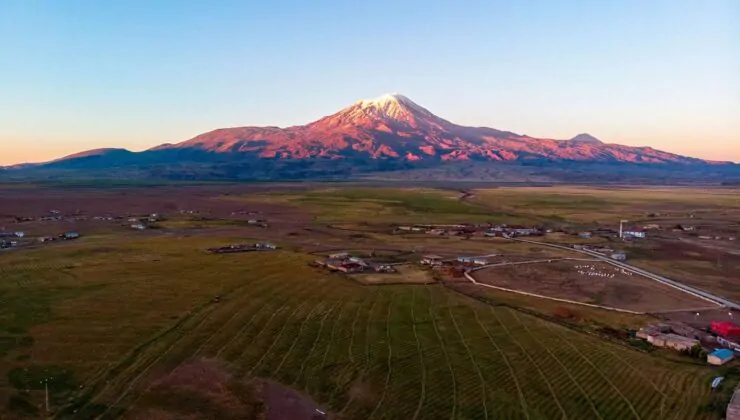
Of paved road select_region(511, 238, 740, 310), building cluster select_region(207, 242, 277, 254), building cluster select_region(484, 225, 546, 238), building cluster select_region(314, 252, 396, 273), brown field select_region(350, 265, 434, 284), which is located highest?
building cluster select_region(207, 242, 277, 254)

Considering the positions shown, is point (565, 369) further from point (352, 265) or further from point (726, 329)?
point (352, 265)

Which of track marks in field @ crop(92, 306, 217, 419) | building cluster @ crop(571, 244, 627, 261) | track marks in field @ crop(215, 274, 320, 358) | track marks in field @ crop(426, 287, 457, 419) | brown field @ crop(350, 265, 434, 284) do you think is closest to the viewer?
track marks in field @ crop(92, 306, 217, 419)

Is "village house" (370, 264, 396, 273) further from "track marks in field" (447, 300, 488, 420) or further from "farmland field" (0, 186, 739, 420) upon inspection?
"track marks in field" (447, 300, 488, 420)

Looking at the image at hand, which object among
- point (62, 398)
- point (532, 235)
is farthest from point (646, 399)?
point (532, 235)

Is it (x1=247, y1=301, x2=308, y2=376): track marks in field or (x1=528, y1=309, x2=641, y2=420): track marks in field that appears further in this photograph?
(x1=247, y1=301, x2=308, y2=376): track marks in field

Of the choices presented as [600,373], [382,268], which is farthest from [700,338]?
[382,268]

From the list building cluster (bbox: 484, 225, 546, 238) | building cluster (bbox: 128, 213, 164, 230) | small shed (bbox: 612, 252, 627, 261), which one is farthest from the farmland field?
building cluster (bbox: 484, 225, 546, 238)
